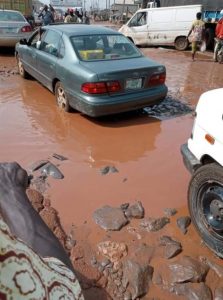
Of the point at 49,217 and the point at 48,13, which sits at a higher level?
the point at 48,13

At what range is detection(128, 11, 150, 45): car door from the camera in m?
17.0

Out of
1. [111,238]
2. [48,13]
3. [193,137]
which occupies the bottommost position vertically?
[111,238]

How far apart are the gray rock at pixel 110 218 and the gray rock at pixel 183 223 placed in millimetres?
567

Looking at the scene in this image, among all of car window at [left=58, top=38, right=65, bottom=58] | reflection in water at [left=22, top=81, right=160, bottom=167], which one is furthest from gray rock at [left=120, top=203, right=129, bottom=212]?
car window at [left=58, top=38, right=65, bottom=58]

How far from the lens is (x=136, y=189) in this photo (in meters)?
4.17

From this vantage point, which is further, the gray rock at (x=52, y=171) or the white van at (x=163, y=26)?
the white van at (x=163, y=26)

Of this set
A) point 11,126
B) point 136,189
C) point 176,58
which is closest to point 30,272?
point 136,189

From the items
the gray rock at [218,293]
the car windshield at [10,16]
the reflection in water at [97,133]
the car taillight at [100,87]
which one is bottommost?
the gray rock at [218,293]

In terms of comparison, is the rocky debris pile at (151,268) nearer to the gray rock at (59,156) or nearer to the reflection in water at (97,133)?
the gray rock at (59,156)

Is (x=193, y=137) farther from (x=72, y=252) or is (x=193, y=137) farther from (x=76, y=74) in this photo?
(x=76, y=74)

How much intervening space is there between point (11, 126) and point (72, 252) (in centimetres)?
362

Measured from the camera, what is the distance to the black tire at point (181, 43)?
1672 centimetres

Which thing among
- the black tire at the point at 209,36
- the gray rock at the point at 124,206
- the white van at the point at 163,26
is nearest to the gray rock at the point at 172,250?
the gray rock at the point at 124,206

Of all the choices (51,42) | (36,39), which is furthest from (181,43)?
(51,42)
